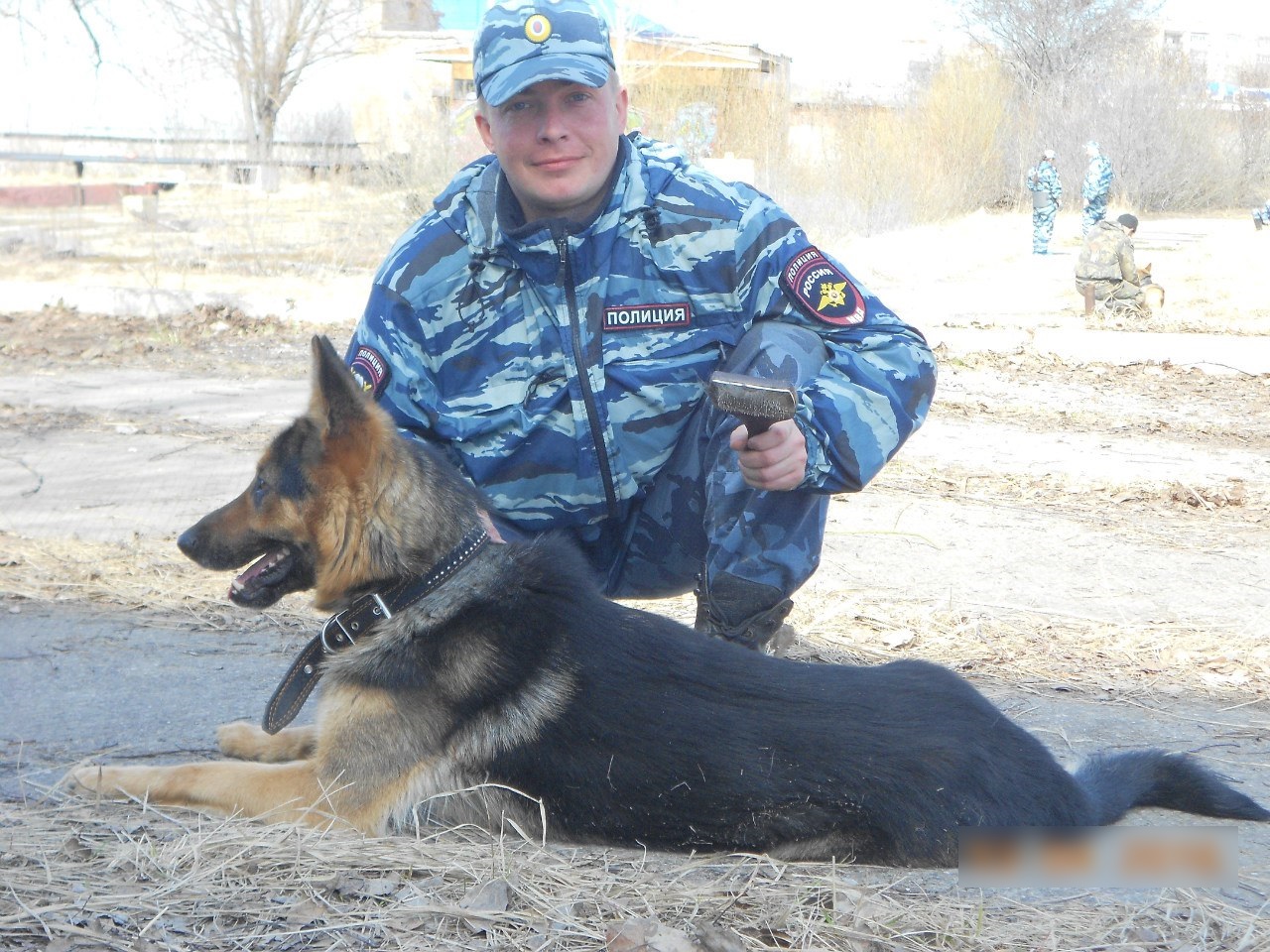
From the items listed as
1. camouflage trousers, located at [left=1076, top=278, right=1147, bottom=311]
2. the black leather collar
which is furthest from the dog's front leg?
camouflage trousers, located at [left=1076, top=278, right=1147, bottom=311]

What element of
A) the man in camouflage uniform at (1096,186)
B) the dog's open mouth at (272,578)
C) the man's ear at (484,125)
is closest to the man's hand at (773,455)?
the dog's open mouth at (272,578)

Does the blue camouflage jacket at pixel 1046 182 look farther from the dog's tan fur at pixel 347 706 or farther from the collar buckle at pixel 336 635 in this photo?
the collar buckle at pixel 336 635

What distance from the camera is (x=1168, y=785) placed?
308 cm

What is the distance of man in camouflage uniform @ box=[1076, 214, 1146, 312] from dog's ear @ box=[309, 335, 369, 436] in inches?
507

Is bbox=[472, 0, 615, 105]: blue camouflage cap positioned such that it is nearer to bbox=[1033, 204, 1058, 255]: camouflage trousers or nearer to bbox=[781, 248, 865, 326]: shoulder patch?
bbox=[781, 248, 865, 326]: shoulder patch

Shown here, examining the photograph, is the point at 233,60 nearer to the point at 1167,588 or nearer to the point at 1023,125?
the point at 1023,125

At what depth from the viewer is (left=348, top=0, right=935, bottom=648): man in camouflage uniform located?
3.66 m

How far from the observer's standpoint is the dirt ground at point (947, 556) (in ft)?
8.65

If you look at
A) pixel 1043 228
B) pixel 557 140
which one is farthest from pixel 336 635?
pixel 1043 228

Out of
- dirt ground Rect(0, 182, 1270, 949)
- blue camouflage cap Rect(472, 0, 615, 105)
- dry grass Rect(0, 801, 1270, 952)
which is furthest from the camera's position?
blue camouflage cap Rect(472, 0, 615, 105)

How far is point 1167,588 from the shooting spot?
5340 millimetres

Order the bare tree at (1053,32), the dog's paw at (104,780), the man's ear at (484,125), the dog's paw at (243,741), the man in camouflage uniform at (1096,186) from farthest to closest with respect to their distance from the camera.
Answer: the bare tree at (1053,32)
the man in camouflage uniform at (1096,186)
the man's ear at (484,125)
the dog's paw at (243,741)
the dog's paw at (104,780)

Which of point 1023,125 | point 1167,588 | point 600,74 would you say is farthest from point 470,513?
point 1023,125

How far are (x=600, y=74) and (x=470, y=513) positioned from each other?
1.43 m
